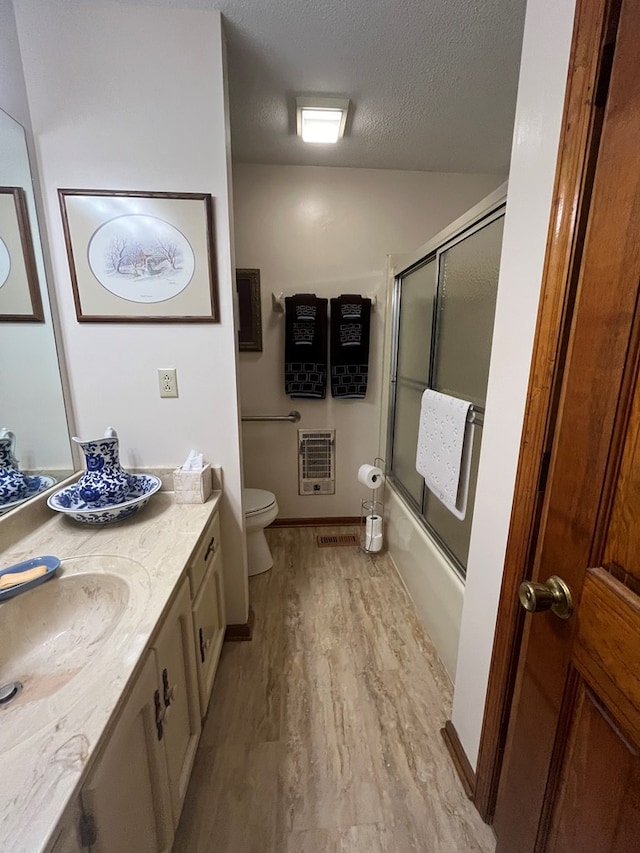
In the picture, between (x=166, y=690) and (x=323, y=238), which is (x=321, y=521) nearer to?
(x=166, y=690)

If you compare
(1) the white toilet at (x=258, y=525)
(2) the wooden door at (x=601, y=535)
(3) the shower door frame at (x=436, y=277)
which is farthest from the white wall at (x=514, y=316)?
(1) the white toilet at (x=258, y=525)

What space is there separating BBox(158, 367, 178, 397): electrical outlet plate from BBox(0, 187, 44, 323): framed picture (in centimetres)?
44

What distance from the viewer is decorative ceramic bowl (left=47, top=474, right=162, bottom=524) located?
1149mm

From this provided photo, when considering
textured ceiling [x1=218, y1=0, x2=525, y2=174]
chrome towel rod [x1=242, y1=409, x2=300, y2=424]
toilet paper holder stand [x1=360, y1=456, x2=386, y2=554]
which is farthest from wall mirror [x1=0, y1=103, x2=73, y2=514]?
toilet paper holder stand [x1=360, y1=456, x2=386, y2=554]

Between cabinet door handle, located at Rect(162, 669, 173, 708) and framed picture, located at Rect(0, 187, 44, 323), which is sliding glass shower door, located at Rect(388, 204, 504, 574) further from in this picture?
framed picture, located at Rect(0, 187, 44, 323)

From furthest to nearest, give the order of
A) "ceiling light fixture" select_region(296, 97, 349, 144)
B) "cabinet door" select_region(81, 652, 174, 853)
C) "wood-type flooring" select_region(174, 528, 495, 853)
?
"ceiling light fixture" select_region(296, 97, 349, 144), "wood-type flooring" select_region(174, 528, 495, 853), "cabinet door" select_region(81, 652, 174, 853)

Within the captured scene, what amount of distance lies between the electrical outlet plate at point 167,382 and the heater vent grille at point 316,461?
1281 millimetres

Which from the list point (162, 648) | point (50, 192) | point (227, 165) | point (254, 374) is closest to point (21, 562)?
point (162, 648)

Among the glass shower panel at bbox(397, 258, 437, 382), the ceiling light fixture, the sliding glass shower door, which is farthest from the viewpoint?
the glass shower panel at bbox(397, 258, 437, 382)

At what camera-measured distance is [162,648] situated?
0.86m

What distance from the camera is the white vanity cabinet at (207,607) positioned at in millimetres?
1156

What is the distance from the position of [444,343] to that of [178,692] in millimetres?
1673

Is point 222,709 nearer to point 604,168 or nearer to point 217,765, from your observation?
point 217,765

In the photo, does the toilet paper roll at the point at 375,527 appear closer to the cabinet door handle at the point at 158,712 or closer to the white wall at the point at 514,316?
the white wall at the point at 514,316
